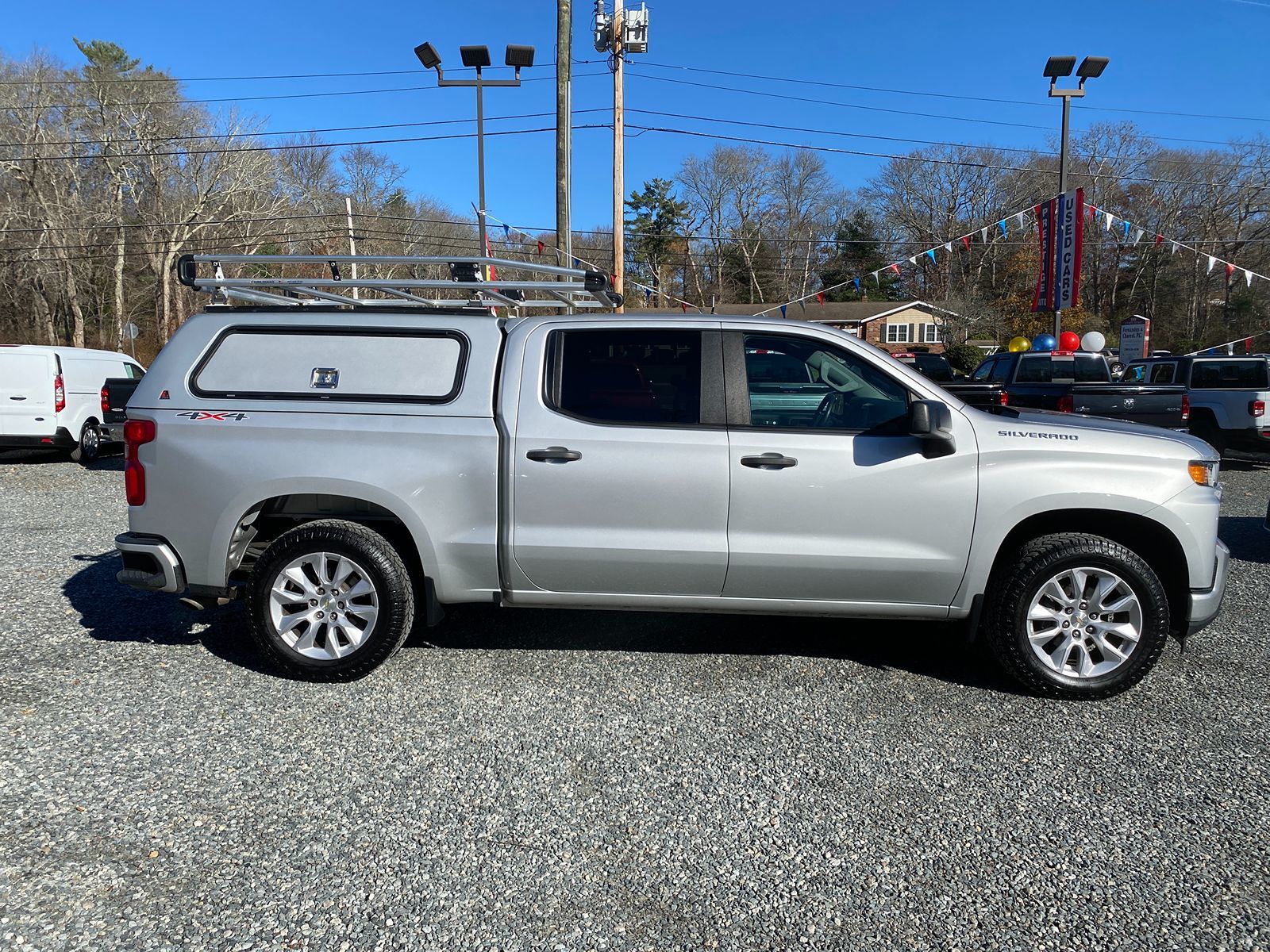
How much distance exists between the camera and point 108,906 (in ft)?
8.53

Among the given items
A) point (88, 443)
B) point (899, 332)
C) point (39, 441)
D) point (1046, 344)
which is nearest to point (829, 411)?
point (39, 441)

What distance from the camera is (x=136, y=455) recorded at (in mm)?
4391

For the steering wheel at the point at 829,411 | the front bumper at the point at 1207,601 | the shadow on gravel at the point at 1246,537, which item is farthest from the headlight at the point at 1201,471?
the shadow on gravel at the point at 1246,537

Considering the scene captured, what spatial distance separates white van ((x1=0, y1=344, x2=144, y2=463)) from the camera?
12.3 metres

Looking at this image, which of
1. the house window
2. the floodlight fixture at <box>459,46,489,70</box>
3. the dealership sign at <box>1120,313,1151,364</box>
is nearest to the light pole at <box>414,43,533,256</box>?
the floodlight fixture at <box>459,46,489,70</box>

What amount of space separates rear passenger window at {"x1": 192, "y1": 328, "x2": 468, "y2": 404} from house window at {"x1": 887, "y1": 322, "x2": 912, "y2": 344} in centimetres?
5806

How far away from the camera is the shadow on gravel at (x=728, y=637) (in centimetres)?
479

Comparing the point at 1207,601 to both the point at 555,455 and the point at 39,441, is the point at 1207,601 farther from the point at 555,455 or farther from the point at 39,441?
the point at 39,441

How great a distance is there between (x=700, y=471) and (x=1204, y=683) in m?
2.88

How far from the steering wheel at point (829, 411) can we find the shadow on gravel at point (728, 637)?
1.38 meters

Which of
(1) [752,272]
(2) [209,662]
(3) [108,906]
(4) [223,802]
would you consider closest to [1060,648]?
(4) [223,802]

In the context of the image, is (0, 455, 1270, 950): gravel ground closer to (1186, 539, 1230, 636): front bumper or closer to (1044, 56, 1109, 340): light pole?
(1186, 539, 1230, 636): front bumper

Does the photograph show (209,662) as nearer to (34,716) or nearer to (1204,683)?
(34,716)

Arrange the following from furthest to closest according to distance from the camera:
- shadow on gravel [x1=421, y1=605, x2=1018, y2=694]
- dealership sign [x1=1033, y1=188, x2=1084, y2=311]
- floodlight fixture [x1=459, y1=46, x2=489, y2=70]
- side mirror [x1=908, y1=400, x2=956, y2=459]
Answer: dealership sign [x1=1033, y1=188, x2=1084, y2=311], floodlight fixture [x1=459, y1=46, x2=489, y2=70], shadow on gravel [x1=421, y1=605, x2=1018, y2=694], side mirror [x1=908, y1=400, x2=956, y2=459]
